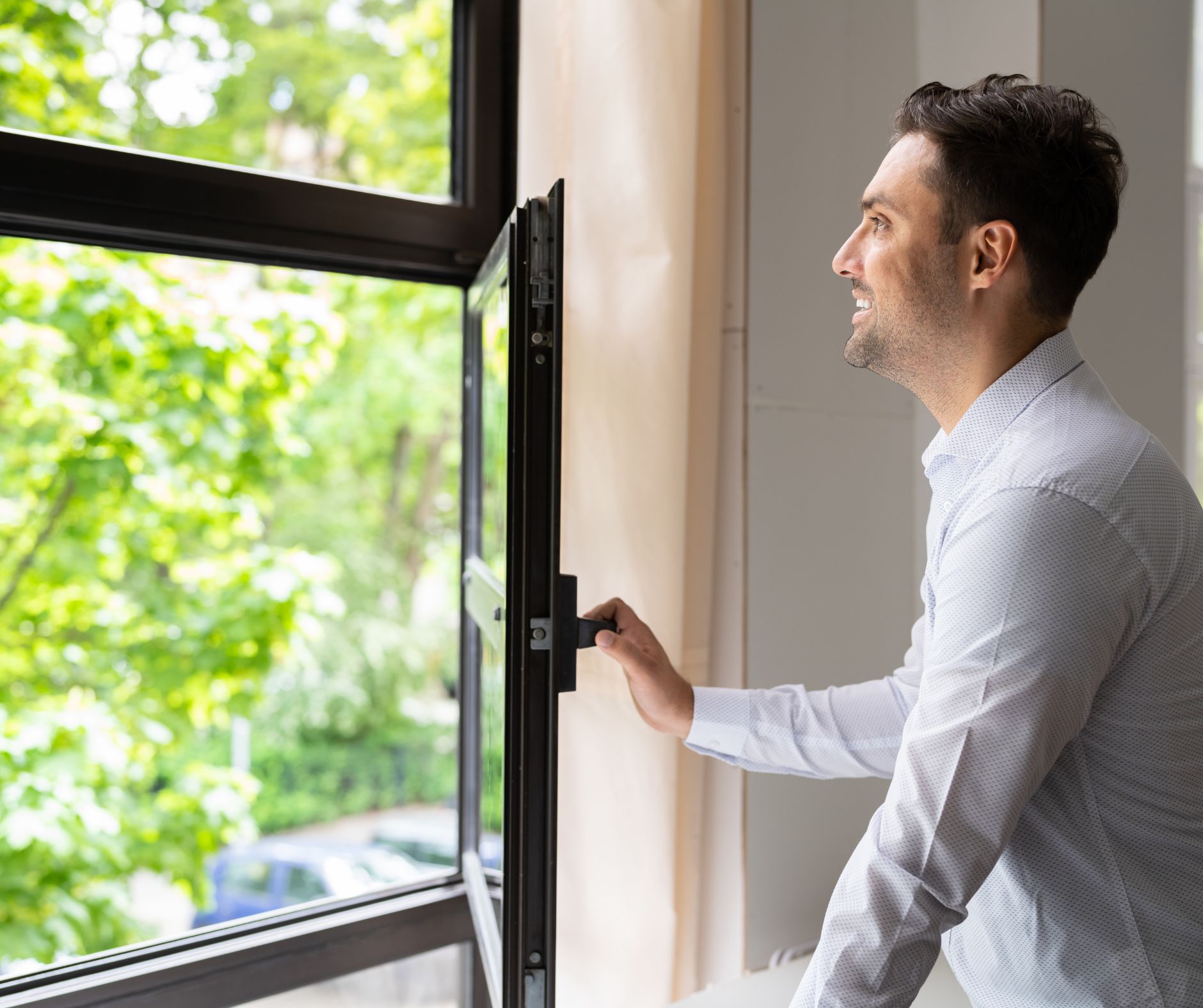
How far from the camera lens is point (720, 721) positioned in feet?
4.09

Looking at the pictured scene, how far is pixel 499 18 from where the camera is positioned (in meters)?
1.57

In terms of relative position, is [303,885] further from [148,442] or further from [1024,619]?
[1024,619]

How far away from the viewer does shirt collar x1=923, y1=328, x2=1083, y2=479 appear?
971 millimetres

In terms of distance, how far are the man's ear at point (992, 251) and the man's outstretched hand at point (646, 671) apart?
537mm

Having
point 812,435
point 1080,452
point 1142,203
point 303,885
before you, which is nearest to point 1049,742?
point 1080,452

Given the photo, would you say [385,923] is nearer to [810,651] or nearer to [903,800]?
[810,651]

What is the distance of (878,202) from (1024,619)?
1.64ft

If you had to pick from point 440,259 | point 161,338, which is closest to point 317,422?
point 161,338

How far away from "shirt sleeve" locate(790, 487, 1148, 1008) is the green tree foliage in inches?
49.5

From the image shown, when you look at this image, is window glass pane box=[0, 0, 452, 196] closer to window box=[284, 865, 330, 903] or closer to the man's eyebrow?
the man's eyebrow

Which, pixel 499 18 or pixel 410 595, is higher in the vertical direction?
pixel 499 18

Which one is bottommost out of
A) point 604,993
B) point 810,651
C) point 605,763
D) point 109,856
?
point 109,856

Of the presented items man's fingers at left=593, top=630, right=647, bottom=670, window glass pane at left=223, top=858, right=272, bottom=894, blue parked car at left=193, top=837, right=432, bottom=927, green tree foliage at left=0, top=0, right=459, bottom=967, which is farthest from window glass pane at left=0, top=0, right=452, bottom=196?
window glass pane at left=223, top=858, right=272, bottom=894

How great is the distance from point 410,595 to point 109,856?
2504mm
